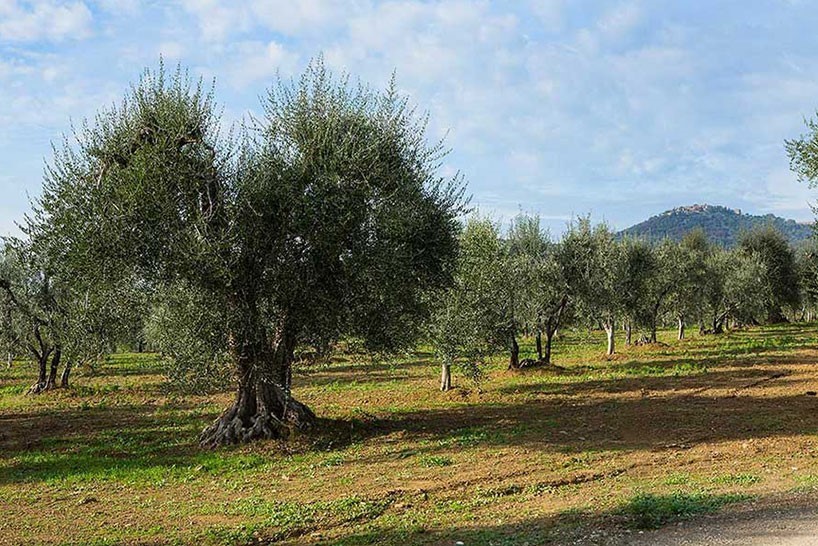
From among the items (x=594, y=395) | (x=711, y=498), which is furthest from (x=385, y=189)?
(x=594, y=395)

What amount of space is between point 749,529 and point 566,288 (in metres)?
30.7

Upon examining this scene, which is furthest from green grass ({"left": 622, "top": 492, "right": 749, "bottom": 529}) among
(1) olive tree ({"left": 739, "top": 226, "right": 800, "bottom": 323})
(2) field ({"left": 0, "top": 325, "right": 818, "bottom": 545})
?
(1) olive tree ({"left": 739, "top": 226, "right": 800, "bottom": 323})

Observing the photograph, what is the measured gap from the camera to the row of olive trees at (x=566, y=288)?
27.5 m

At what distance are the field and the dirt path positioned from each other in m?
0.50

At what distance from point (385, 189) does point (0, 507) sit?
41.0 feet

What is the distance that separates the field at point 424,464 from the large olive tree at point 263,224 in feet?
9.82

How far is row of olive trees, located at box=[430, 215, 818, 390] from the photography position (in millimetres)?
27500

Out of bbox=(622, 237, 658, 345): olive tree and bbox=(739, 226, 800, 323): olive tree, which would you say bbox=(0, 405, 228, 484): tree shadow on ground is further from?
bbox=(739, 226, 800, 323): olive tree

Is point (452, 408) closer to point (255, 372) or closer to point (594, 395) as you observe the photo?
point (594, 395)

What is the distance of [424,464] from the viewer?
16062 mm

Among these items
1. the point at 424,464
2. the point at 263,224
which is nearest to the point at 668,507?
the point at 424,464

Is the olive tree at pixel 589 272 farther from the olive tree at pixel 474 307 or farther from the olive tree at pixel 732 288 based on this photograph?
the olive tree at pixel 732 288

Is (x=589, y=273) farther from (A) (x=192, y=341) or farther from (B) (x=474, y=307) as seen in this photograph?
(A) (x=192, y=341)

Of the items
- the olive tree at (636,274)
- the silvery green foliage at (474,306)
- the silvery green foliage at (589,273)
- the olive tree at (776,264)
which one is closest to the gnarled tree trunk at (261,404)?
the silvery green foliage at (474,306)
